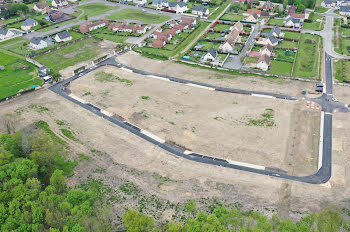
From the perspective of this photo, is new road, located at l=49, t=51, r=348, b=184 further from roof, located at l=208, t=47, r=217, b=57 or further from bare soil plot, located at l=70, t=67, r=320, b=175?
roof, located at l=208, t=47, r=217, b=57

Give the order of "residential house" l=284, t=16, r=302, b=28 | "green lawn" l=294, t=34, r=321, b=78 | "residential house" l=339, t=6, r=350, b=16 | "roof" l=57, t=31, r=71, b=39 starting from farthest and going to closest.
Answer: "residential house" l=339, t=6, r=350, b=16 < "residential house" l=284, t=16, r=302, b=28 < "roof" l=57, t=31, r=71, b=39 < "green lawn" l=294, t=34, r=321, b=78

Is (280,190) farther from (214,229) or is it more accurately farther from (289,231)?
(214,229)

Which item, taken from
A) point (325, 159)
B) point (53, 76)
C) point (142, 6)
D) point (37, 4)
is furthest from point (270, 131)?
Result: point (37, 4)

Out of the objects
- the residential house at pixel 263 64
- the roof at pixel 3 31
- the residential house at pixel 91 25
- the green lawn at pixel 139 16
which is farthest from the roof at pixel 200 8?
the roof at pixel 3 31

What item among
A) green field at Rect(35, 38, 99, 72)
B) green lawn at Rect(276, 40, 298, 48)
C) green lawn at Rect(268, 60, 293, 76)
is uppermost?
green lawn at Rect(276, 40, 298, 48)

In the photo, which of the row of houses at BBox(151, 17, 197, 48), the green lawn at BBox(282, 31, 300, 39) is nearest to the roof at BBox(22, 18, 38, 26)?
the row of houses at BBox(151, 17, 197, 48)

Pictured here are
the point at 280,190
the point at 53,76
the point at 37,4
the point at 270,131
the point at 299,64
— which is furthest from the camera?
the point at 37,4

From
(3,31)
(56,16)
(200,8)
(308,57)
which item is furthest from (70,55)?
(308,57)

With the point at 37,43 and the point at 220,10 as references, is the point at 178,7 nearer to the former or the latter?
the point at 220,10
